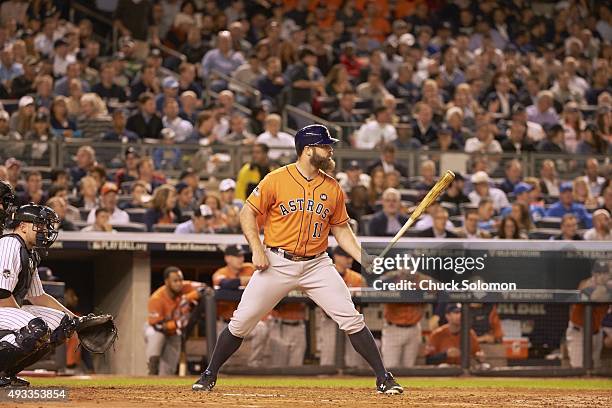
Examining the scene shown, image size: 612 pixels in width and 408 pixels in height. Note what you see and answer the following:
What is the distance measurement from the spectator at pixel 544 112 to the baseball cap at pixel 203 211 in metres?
6.35

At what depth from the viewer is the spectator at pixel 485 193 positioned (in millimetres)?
15031

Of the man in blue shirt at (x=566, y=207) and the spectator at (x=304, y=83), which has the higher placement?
the spectator at (x=304, y=83)

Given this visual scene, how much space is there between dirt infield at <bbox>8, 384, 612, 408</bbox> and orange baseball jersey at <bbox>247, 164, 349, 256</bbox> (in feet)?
3.30

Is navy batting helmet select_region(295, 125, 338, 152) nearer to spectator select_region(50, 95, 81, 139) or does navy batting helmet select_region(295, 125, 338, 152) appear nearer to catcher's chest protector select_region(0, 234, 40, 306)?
catcher's chest protector select_region(0, 234, 40, 306)

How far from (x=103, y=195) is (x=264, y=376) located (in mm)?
2712

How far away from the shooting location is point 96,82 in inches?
643

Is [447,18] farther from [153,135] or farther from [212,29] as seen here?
[153,135]

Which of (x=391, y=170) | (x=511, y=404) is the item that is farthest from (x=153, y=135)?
(x=511, y=404)

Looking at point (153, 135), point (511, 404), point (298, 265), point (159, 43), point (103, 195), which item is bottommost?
point (511, 404)

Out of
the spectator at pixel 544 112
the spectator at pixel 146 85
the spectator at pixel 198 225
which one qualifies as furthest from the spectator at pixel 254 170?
the spectator at pixel 544 112

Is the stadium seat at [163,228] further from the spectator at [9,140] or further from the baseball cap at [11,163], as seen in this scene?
the spectator at [9,140]

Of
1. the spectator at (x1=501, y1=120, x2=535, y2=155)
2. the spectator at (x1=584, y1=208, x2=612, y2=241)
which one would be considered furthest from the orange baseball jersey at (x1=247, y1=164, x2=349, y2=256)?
the spectator at (x1=501, y1=120, x2=535, y2=155)

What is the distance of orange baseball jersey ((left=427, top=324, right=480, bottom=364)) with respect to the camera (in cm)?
1218

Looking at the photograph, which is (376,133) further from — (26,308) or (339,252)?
(26,308)
